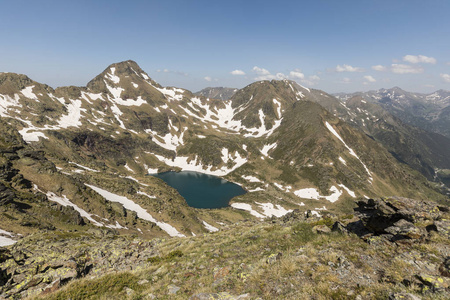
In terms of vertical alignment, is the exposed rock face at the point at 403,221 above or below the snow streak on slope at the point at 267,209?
above

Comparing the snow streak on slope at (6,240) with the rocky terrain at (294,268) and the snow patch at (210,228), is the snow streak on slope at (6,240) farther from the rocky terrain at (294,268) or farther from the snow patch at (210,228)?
the snow patch at (210,228)

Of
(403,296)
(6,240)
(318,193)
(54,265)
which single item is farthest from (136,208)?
(318,193)

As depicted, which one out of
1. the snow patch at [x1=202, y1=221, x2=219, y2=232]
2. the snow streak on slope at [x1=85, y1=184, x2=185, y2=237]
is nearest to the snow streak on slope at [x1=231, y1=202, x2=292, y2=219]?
the snow patch at [x1=202, y1=221, x2=219, y2=232]

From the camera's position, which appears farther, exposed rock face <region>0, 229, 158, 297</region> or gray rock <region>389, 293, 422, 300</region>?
exposed rock face <region>0, 229, 158, 297</region>

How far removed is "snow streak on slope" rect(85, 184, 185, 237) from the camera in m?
70.6

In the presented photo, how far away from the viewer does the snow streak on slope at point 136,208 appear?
70.6m

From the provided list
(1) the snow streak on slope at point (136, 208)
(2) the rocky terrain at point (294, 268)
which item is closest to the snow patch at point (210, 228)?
(1) the snow streak on slope at point (136, 208)

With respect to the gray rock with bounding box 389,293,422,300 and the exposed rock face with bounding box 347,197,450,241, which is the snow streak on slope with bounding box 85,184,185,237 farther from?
the gray rock with bounding box 389,293,422,300

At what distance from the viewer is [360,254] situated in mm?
13500

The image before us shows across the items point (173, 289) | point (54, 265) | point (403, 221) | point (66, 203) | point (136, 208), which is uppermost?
point (403, 221)

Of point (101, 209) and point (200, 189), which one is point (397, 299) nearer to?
point (101, 209)

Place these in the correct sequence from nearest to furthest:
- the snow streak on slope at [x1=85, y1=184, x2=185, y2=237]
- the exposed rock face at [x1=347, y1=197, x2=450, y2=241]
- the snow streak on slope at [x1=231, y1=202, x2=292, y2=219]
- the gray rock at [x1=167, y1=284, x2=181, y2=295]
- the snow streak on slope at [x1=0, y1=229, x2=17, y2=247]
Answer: the gray rock at [x1=167, y1=284, x2=181, y2=295]
the exposed rock face at [x1=347, y1=197, x2=450, y2=241]
the snow streak on slope at [x1=0, y1=229, x2=17, y2=247]
the snow streak on slope at [x1=85, y1=184, x2=185, y2=237]
the snow streak on slope at [x1=231, y1=202, x2=292, y2=219]

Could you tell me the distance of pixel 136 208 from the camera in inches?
2953

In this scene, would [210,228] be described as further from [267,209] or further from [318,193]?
[318,193]
